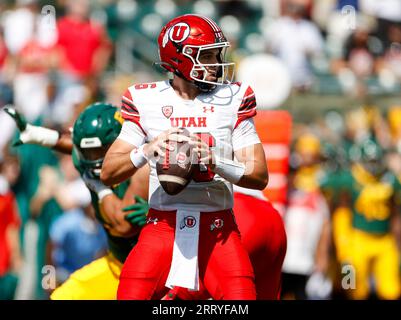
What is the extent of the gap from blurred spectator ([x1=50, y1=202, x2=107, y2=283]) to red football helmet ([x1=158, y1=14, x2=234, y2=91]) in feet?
15.8

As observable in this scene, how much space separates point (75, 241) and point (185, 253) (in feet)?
16.5

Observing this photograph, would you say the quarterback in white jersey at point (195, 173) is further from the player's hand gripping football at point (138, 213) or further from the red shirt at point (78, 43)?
the red shirt at point (78, 43)

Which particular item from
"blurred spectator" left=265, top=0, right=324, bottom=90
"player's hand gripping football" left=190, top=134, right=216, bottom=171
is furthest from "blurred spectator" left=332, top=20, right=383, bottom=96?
"player's hand gripping football" left=190, top=134, right=216, bottom=171

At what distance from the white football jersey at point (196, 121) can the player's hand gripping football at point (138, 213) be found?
24.5 inches

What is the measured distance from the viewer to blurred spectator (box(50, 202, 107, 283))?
32.0ft

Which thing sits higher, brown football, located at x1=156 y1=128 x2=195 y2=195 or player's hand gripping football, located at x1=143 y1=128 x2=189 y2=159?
player's hand gripping football, located at x1=143 y1=128 x2=189 y2=159

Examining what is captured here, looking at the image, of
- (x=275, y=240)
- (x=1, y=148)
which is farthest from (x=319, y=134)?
(x=275, y=240)

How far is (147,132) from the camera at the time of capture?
5.05 metres

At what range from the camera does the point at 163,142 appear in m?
4.74

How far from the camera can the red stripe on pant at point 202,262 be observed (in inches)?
A: 193

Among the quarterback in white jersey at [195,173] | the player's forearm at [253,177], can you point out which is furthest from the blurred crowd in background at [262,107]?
the player's forearm at [253,177]

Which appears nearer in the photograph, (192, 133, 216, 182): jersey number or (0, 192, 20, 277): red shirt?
(192, 133, 216, 182): jersey number

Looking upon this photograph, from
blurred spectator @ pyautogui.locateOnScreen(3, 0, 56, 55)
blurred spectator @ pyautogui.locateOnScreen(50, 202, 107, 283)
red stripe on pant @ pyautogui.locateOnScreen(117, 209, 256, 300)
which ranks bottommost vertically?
red stripe on pant @ pyautogui.locateOnScreen(117, 209, 256, 300)

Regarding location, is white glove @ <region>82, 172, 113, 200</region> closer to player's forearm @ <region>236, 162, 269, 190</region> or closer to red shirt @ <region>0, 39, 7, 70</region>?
player's forearm @ <region>236, 162, 269, 190</region>
